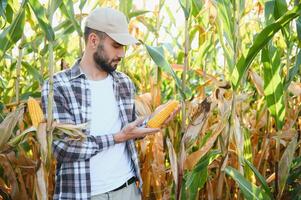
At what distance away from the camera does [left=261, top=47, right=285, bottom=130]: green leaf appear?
89.5 inches

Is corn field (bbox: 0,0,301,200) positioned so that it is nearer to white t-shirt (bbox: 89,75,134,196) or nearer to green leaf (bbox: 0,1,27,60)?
green leaf (bbox: 0,1,27,60)

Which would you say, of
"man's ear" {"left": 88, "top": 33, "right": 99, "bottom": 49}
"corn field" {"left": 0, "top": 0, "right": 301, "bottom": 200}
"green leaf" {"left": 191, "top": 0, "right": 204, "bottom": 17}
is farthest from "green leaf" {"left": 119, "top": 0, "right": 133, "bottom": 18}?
"man's ear" {"left": 88, "top": 33, "right": 99, "bottom": 49}

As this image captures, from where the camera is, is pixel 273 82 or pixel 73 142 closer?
pixel 73 142

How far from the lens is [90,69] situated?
2.23 meters

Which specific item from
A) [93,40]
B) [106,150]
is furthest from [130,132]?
[93,40]

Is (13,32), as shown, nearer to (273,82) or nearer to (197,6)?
(197,6)

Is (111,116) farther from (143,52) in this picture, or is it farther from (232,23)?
(143,52)

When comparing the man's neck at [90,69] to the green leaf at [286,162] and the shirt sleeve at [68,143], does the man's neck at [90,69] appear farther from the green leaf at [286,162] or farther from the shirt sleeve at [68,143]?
the green leaf at [286,162]

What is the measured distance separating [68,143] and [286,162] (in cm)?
100

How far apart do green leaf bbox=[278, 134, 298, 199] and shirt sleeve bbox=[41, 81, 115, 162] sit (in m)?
0.80

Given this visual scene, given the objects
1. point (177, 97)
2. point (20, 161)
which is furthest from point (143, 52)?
point (20, 161)

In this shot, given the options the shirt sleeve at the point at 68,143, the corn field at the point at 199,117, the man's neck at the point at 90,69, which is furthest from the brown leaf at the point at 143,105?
the shirt sleeve at the point at 68,143

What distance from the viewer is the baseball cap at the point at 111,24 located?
2.15 metres

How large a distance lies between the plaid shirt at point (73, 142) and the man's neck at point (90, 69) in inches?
1.6
